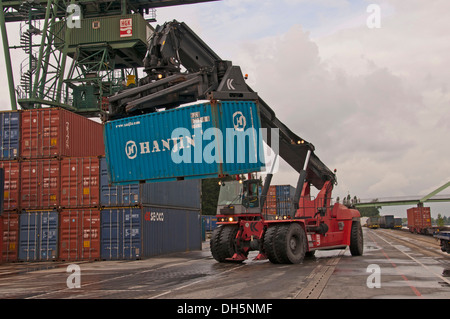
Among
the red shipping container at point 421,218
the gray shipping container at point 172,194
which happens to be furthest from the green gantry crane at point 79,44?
the red shipping container at point 421,218

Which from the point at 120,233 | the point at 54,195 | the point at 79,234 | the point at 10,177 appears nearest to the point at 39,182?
the point at 54,195

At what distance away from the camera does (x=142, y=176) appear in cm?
1359

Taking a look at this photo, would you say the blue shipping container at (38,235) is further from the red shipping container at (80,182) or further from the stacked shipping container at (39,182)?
the red shipping container at (80,182)

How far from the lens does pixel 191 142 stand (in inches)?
500

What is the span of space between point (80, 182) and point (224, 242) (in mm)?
9932

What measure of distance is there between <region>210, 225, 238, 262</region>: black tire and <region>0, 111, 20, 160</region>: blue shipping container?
12.7 meters

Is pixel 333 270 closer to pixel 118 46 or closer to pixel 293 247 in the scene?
pixel 293 247

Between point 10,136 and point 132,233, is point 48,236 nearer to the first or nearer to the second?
point 132,233

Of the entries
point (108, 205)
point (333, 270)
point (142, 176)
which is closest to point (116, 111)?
point (142, 176)

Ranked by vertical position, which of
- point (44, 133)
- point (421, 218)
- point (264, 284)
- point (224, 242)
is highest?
point (44, 133)

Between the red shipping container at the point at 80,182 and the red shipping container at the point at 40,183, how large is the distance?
13.7 inches

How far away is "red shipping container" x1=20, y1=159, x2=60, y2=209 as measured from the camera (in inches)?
886

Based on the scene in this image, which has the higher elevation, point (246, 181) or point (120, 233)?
point (246, 181)

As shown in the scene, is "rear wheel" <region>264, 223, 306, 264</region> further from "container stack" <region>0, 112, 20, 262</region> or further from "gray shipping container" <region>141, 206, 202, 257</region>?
"container stack" <region>0, 112, 20, 262</region>
